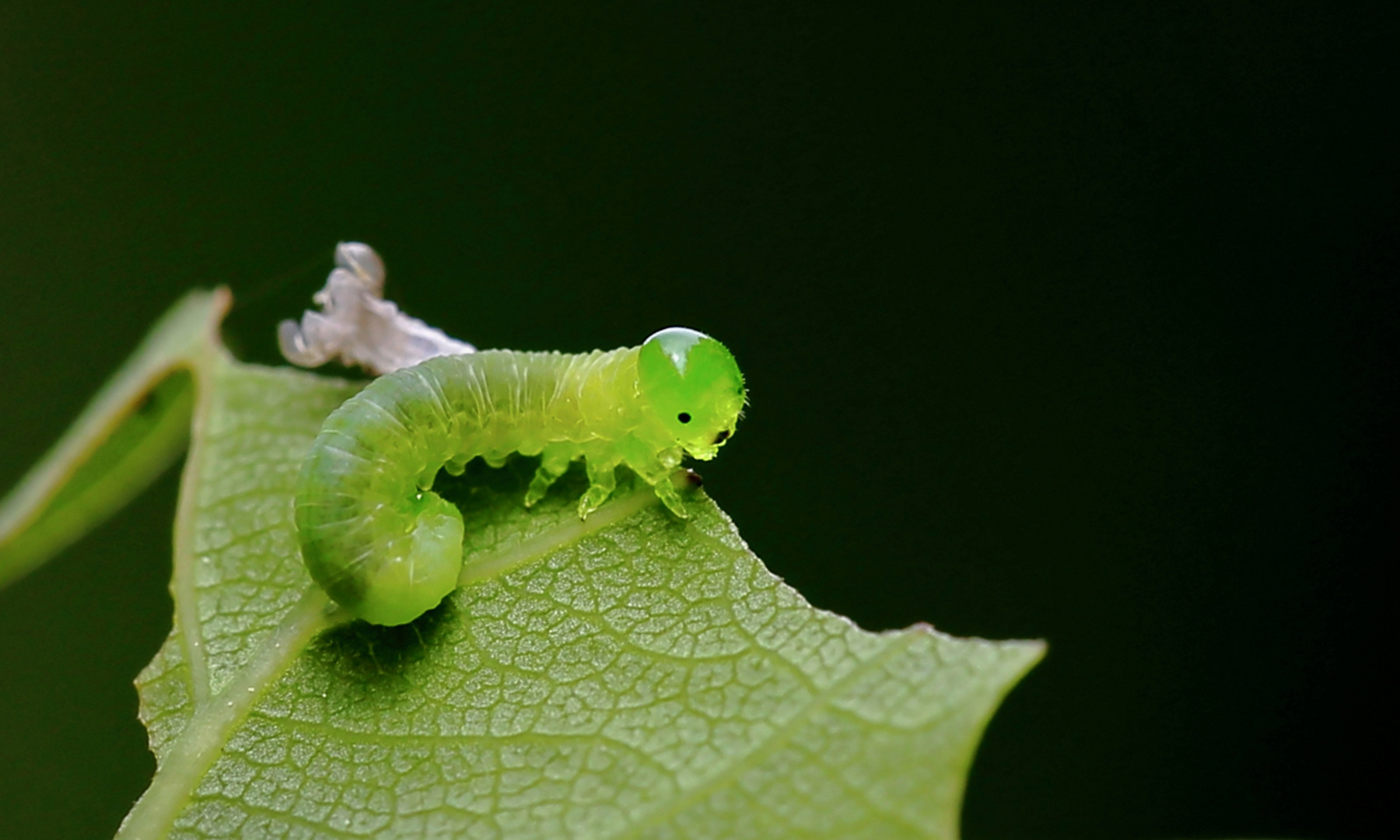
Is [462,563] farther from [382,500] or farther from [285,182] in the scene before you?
[285,182]

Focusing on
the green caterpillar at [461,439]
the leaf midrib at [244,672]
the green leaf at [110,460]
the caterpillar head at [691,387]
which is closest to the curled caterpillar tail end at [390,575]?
the green caterpillar at [461,439]

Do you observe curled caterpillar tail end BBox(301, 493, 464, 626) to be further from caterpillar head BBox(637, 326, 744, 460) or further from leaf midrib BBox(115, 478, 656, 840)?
caterpillar head BBox(637, 326, 744, 460)

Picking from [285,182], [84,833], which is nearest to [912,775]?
[84,833]

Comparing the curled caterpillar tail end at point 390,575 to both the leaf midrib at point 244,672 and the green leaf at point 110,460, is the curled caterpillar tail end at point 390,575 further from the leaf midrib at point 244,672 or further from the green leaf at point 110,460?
the green leaf at point 110,460

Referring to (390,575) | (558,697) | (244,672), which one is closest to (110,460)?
(244,672)

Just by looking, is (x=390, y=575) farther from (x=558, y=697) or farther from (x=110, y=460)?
(x=110, y=460)

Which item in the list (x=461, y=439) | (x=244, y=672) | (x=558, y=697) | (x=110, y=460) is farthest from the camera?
(x=110, y=460)

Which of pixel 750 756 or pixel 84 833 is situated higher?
pixel 750 756
